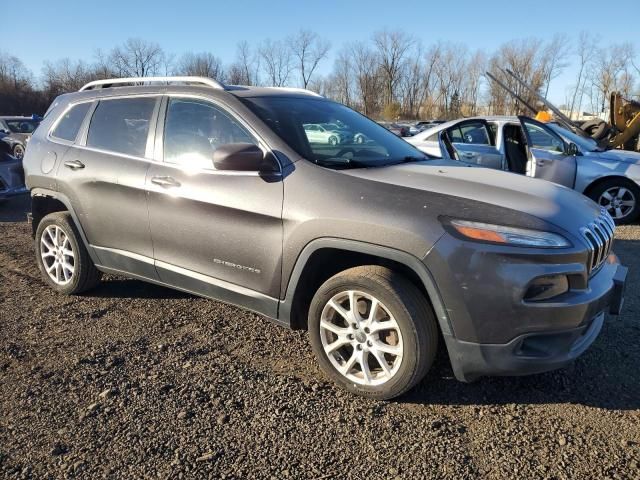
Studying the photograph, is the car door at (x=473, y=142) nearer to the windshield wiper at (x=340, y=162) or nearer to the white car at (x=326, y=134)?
the white car at (x=326, y=134)

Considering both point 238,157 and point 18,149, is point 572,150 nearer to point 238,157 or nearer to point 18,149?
point 238,157

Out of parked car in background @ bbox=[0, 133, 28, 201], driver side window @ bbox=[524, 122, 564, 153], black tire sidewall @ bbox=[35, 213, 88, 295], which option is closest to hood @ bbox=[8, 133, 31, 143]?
parked car in background @ bbox=[0, 133, 28, 201]

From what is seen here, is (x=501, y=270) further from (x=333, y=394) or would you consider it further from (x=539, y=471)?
(x=333, y=394)

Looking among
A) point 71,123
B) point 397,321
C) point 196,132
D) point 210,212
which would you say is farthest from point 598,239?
point 71,123

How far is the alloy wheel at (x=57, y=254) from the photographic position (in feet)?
14.1

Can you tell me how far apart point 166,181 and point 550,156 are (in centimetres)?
588

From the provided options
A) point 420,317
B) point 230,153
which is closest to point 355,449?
point 420,317

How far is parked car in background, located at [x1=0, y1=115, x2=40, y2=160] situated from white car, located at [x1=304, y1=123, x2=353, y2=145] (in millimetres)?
13224

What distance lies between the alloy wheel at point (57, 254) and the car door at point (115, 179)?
43 centimetres

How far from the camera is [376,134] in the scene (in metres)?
3.85

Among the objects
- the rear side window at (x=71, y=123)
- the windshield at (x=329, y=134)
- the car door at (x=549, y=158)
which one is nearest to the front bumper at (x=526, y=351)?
the windshield at (x=329, y=134)

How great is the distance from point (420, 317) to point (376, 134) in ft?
6.04

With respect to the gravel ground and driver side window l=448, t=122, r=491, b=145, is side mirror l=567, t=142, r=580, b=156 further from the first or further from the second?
the gravel ground

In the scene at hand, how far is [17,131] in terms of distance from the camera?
48.6ft
